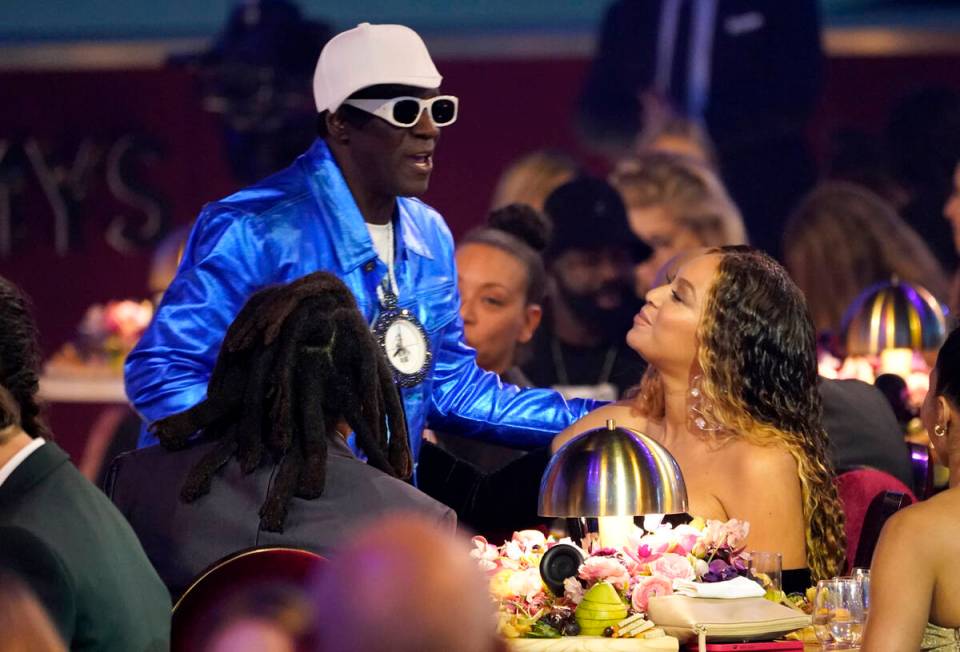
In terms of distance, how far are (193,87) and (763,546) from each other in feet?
28.9

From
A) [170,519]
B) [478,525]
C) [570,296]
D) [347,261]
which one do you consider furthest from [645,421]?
[570,296]

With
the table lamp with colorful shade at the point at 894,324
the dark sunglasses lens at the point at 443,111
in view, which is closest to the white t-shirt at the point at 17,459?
the dark sunglasses lens at the point at 443,111

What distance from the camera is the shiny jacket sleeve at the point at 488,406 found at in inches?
186

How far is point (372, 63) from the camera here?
443 cm

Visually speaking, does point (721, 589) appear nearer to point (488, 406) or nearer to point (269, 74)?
point (488, 406)

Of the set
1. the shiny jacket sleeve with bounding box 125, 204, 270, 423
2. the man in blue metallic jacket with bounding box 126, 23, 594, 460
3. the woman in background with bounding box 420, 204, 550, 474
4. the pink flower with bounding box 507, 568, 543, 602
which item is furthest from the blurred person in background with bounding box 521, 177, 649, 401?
the pink flower with bounding box 507, 568, 543, 602

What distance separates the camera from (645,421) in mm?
4371

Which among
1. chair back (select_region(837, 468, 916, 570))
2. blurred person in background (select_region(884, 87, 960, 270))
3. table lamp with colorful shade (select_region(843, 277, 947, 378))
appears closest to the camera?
chair back (select_region(837, 468, 916, 570))

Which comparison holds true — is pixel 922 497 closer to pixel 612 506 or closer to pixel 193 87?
pixel 612 506

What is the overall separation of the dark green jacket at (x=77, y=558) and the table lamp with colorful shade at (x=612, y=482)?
1.01m

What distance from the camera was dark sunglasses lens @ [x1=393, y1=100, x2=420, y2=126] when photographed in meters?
4.43

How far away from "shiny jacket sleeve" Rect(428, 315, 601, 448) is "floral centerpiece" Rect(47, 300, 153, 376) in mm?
5435

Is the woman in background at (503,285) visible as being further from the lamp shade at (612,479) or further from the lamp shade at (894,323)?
the lamp shade at (612,479)

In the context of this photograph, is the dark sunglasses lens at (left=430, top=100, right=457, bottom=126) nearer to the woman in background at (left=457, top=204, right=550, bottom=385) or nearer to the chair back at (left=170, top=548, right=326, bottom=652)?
the woman in background at (left=457, top=204, right=550, bottom=385)
